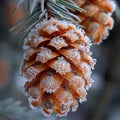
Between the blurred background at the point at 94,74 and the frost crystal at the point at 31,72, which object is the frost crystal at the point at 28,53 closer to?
the frost crystal at the point at 31,72

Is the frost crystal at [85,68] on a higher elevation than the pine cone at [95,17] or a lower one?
lower

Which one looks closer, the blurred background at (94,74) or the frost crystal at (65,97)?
the frost crystal at (65,97)

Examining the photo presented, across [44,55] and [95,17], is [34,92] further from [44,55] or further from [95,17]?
[95,17]

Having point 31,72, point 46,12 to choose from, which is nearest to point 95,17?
point 46,12

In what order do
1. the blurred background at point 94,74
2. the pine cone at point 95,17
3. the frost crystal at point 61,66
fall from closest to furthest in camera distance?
the frost crystal at point 61,66, the pine cone at point 95,17, the blurred background at point 94,74

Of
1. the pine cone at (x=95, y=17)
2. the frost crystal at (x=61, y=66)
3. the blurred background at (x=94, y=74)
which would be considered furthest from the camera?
the blurred background at (x=94, y=74)

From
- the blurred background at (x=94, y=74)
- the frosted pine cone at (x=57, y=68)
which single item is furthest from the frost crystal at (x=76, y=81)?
the blurred background at (x=94, y=74)
